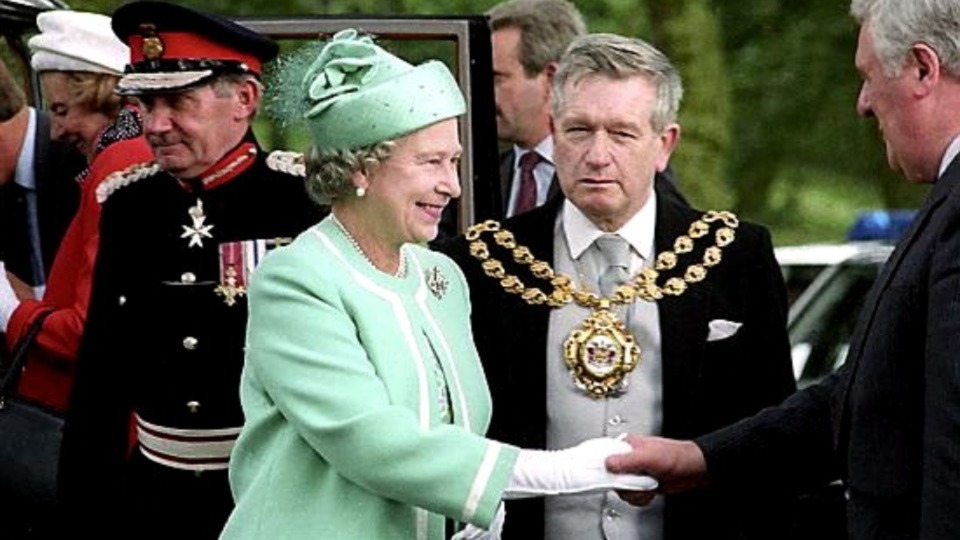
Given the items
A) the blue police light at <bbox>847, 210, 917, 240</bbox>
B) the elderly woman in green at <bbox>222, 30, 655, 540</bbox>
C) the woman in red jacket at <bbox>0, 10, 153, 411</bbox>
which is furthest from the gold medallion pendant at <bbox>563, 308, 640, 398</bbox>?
the blue police light at <bbox>847, 210, 917, 240</bbox>

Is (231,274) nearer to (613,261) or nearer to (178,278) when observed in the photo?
(178,278)

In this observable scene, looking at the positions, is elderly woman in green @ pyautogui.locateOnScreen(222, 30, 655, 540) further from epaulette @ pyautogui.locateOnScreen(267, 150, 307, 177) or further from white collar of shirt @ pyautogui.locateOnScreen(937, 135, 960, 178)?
epaulette @ pyautogui.locateOnScreen(267, 150, 307, 177)

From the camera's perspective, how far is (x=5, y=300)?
7.52 meters

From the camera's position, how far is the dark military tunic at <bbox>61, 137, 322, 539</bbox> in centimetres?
623

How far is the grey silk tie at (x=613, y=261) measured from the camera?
5.75 metres

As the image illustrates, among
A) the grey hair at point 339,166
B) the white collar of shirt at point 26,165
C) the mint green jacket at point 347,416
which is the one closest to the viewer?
the mint green jacket at point 347,416

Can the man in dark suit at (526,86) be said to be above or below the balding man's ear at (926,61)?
below

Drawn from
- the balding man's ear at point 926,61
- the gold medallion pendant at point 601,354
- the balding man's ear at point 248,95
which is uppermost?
the balding man's ear at point 926,61

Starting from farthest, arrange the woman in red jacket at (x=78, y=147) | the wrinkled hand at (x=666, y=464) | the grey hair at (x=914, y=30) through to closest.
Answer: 1. the woman in red jacket at (x=78, y=147)
2. the wrinkled hand at (x=666, y=464)
3. the grey hair at (x=914, y=30)

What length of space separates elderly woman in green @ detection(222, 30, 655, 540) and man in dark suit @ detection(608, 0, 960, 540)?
588 mm

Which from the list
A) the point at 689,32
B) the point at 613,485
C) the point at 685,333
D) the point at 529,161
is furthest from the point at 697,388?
the point at 689,32

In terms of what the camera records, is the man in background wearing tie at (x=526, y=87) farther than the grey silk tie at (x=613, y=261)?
Yes

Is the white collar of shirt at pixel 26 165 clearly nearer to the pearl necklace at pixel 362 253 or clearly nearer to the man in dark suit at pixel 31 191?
the man in dark suit at pixel 31 191

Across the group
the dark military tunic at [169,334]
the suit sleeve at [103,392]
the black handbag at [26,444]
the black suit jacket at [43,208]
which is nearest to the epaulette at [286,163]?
the dark military tunic at [169,334]
